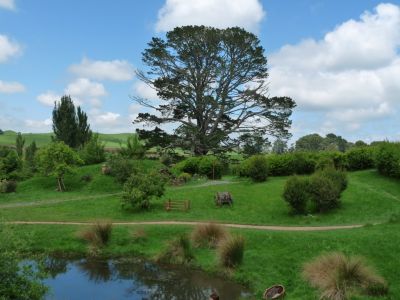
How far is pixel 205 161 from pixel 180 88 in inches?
507

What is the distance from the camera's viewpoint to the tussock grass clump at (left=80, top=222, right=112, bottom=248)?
19.8 m

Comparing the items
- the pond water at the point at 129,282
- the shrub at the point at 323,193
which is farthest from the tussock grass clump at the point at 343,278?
the shrub at the point at 323,193

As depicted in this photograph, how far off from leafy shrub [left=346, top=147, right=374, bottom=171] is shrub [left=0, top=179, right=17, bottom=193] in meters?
25.5

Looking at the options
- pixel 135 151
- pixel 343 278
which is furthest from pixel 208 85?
pixel 343 278

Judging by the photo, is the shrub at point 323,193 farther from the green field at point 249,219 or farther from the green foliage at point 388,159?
the green foliage at point 388,159

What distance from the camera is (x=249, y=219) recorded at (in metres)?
23.7

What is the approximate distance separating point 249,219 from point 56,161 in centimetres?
1779

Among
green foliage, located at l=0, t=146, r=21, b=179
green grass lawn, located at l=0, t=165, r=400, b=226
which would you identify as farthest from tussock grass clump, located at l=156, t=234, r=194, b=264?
green foliage, located at l=0, t=146, r=21, b=179

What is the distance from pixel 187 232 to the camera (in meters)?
19.9

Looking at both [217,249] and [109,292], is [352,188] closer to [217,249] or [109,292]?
[217,249]

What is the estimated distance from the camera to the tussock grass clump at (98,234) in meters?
19.8

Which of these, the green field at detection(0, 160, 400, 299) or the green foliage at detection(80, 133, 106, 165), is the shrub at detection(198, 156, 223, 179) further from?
the green foliage at detection(80, 133, 106, 165)

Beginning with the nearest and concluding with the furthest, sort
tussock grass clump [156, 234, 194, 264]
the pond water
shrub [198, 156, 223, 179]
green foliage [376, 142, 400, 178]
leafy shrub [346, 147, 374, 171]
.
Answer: the pond water, tussock grass clump [156, 234, 194, 264], green foliage [376, 142, 400, 178], leafy shrub [346, 147, 374, 171], shrub [198, 156, 223, 179]

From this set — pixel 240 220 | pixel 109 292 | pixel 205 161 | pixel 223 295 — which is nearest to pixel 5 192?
pixel 205 161
